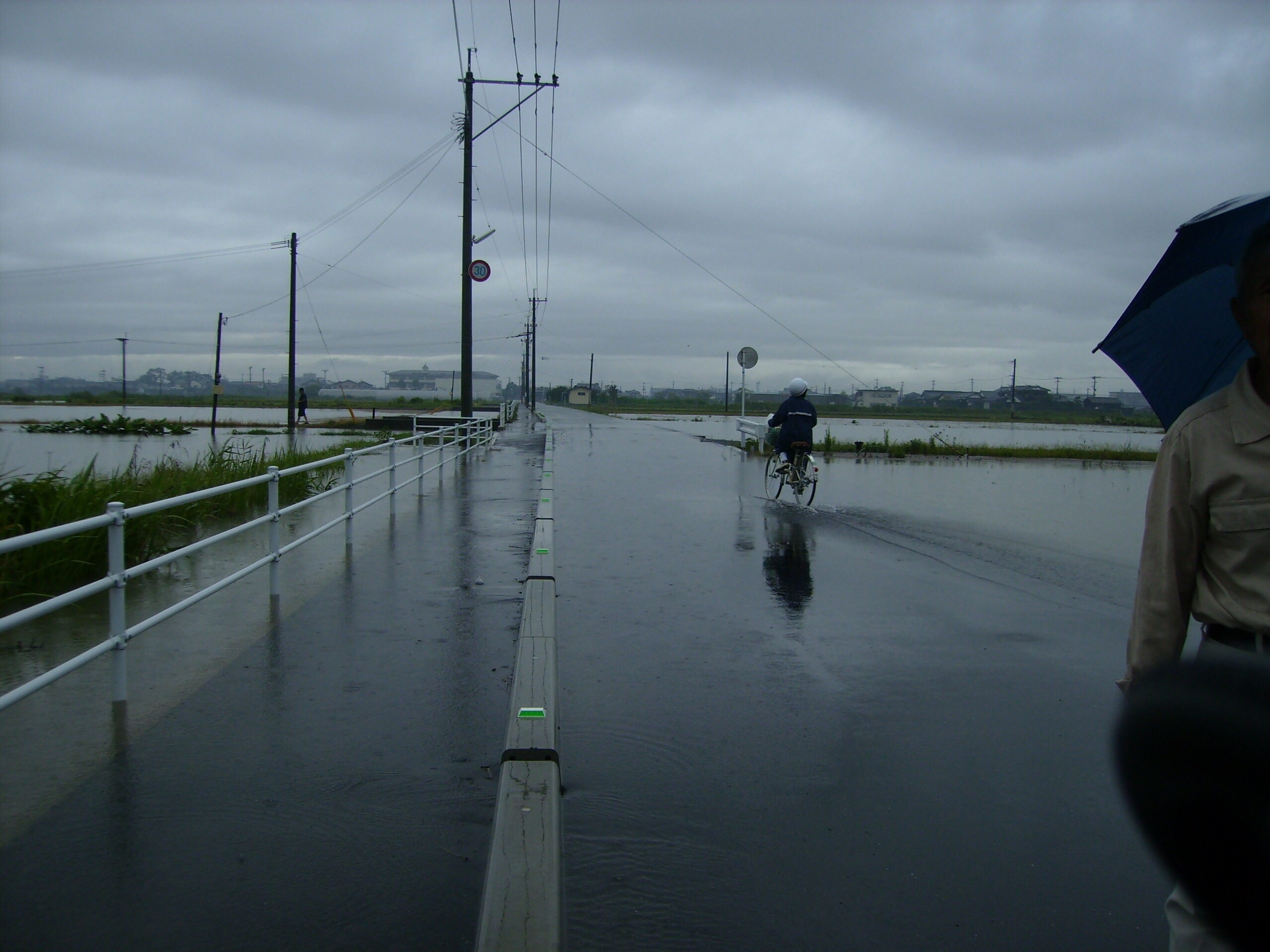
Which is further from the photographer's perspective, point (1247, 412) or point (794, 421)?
point (794, 421)

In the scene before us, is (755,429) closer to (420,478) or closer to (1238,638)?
(420,478)

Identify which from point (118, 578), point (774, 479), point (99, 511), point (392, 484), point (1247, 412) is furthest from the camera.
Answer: point (774, 479)

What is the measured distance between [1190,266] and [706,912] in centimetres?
257

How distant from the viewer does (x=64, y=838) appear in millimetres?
3742

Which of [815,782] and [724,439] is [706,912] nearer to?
[815,782]

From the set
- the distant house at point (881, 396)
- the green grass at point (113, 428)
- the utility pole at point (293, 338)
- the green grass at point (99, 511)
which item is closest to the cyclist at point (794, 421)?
the green grass at point (99, 511)

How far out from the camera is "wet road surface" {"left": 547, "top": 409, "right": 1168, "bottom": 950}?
3.43m

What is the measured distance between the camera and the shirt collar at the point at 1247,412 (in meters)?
2.40

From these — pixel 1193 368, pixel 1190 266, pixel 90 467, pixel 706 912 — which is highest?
pixel 1190 266

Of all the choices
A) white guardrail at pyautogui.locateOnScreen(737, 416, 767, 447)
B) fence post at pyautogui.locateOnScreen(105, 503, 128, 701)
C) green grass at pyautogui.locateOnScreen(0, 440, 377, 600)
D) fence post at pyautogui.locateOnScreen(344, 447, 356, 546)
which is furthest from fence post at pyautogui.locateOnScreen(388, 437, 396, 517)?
white guardrail at pyautogui.locateOnScreen(737, 416, 767, 447)

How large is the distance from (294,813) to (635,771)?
1.48 meters

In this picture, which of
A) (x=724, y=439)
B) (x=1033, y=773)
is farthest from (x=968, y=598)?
(x=724, y=439)

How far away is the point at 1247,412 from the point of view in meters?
2.44

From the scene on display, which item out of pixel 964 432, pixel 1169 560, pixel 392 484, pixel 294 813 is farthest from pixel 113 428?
pixel 1169 560
